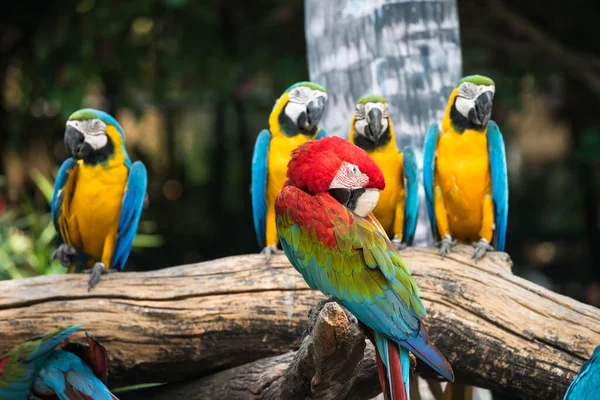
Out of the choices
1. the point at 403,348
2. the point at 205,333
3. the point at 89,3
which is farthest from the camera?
the point at 89,3

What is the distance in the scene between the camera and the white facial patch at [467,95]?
3.20 m

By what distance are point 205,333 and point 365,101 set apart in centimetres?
119

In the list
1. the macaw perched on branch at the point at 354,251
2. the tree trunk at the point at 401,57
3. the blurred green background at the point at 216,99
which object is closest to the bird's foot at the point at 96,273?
the macaw perched on branch at the point at 354,251

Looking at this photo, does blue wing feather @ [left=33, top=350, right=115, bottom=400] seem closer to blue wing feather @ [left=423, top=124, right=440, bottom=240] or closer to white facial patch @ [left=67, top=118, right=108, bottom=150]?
white facial patch @ [left=67, top=118, right=108, bottom=150]

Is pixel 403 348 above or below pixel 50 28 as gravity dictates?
below

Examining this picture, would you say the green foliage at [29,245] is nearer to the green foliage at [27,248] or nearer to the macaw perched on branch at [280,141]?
the green foliage at [27,248]

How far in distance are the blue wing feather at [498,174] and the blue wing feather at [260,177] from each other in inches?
40.2

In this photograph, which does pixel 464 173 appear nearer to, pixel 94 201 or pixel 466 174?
pixel 466 174

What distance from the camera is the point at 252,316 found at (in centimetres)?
309

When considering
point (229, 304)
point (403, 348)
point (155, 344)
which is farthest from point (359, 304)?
point (155, 344)

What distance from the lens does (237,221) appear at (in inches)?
274

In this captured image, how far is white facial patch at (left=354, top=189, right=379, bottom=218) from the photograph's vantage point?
7.73ft

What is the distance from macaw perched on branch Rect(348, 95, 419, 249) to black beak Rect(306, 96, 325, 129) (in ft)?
0.50

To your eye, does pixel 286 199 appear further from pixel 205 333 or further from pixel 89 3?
pixel 89 3
